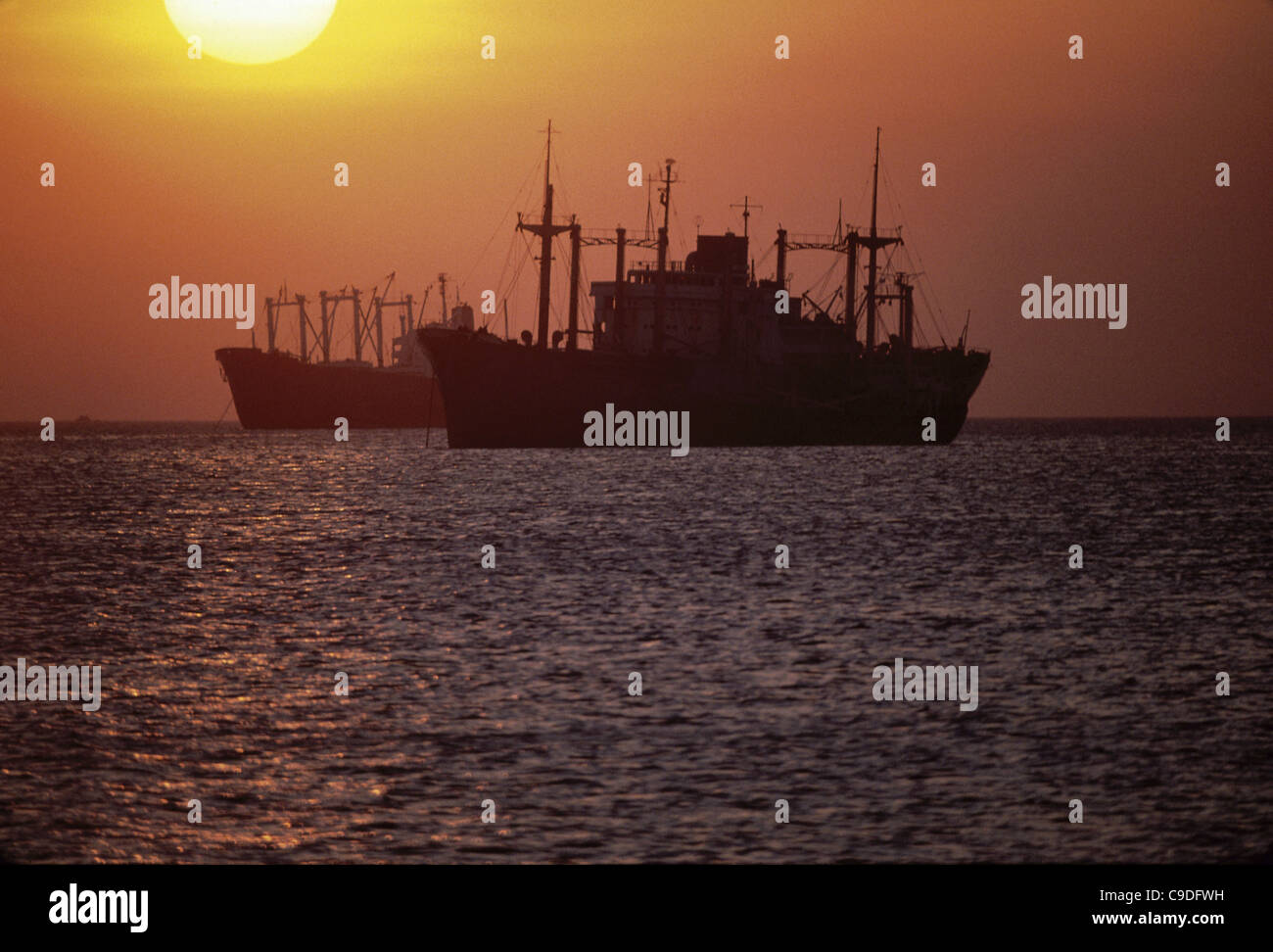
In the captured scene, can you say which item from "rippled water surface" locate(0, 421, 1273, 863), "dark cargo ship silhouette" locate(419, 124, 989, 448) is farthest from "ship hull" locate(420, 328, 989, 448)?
"rippled water surface" locate(0, 421, 1273, 863)

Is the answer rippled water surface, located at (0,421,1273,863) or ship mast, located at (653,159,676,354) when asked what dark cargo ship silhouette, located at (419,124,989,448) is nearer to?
ship mast, located at (653,159,676,354)

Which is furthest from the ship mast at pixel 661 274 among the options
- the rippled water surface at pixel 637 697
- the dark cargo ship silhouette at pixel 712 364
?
the rippled water surface at pixel 637 697

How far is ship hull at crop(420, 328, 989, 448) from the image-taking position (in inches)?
4326

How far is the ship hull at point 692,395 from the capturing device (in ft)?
360

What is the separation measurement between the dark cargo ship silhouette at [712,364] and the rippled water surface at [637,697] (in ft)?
190

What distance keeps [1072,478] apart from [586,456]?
4203 centimetres

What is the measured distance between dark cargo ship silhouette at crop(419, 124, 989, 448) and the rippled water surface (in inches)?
2283

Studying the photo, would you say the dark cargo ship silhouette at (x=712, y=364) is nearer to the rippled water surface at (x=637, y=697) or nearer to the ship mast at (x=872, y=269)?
the ship mast at (x=872, y=269)

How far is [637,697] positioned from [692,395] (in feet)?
323

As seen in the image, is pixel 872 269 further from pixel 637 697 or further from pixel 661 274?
pixel 637 697

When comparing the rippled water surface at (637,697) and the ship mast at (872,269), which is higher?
the ship mast at (872,269)

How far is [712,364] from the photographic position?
117 metres

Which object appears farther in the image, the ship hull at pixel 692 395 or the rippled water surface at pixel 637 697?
the ship hull at pixel 692 395
